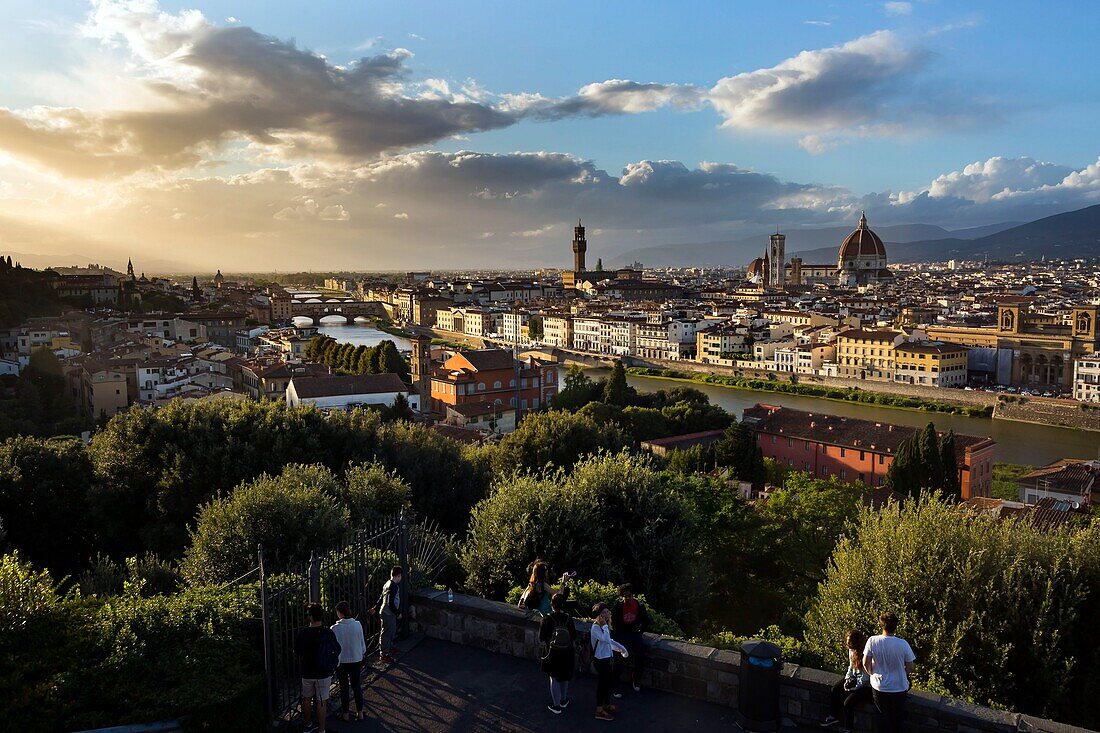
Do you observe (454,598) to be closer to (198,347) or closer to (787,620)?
(787,620)

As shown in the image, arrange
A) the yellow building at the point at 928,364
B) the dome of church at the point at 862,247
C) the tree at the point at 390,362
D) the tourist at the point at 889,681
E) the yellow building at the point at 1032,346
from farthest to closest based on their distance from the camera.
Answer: the dome of church at the point at 862,247, the yellow building at the point at 1032,346, the yellow building at the point at 928,364, the tree at the point at 390,362, the tourist at the point at 889,681

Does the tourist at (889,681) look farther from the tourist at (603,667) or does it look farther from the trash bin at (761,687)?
the tourist at (603,667)

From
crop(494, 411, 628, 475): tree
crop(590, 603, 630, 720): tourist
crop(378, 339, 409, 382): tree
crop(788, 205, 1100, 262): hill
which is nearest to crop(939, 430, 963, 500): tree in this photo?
crop(494, 411, 628, 475): tree

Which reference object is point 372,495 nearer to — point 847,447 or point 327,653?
point 327,653

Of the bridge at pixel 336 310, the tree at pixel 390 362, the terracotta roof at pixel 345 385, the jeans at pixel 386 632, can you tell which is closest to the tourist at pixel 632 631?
the jeans at pixel 386 632

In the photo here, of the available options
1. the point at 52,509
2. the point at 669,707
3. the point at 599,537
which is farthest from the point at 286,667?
the point at 52,509
